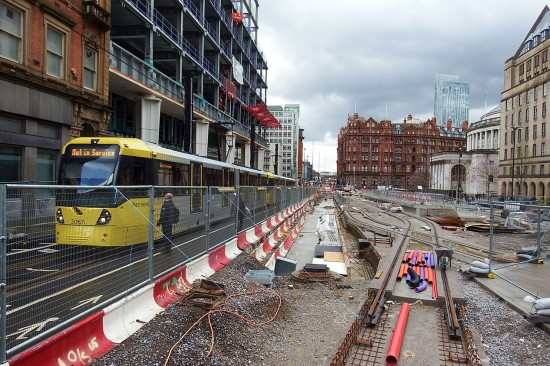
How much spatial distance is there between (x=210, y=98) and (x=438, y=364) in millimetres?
46238

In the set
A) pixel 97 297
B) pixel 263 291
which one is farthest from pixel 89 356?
pixel 263 291

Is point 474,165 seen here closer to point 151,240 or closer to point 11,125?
point 11,125

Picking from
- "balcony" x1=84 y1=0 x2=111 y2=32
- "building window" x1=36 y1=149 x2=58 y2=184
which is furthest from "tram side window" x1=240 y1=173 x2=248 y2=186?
"balcony" x1=84 y1=0 x2=111 y2=32

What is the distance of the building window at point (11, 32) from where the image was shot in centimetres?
1688

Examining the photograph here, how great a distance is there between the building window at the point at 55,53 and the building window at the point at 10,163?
13.9 ft

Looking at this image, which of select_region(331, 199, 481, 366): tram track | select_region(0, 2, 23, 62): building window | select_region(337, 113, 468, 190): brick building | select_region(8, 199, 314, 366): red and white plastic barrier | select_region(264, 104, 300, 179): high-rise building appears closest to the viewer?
select_region(8, 199, 314, 366): red and white plastic barrier

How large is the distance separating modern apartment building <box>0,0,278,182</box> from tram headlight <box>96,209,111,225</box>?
14.5 m

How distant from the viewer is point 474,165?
305 ft

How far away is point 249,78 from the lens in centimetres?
5794

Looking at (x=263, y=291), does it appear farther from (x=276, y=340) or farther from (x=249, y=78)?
(x=249, y=78)

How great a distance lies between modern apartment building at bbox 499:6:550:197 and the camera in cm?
6588

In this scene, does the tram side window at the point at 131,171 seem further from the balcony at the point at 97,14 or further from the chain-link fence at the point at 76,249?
the balcony at the point at 97,14

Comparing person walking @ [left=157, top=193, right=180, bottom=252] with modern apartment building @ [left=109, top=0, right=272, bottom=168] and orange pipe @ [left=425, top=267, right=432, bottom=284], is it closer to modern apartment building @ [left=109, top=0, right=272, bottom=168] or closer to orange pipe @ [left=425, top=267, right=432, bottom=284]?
orange pipe @ [left=425, top=267, right=432, bottom=284]

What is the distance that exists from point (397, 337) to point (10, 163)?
18294 millimetres
